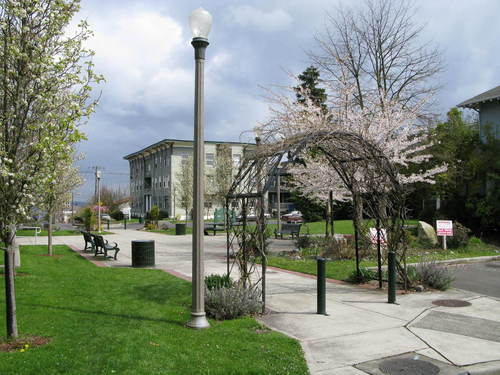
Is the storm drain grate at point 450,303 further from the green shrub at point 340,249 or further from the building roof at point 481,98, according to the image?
the building roof at point 481,98

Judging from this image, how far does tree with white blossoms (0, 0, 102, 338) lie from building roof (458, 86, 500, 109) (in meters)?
24.9

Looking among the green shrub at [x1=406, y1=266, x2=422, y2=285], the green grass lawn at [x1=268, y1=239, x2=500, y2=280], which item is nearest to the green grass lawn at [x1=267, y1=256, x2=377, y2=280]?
the green grass lawn at [x1=268, y1=239, x2=500, y2=280]

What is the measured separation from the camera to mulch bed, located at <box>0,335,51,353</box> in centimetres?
567

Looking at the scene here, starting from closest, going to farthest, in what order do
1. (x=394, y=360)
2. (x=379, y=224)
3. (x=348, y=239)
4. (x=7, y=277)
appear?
(x=394, y=360), (x=7, y=277), (x=379, y=224), (x=348, y=239)

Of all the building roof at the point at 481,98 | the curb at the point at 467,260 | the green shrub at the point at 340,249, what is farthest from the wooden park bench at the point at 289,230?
the building roof at the point at 481,98

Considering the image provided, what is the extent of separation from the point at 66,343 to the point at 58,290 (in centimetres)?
389

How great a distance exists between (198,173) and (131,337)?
2510mm

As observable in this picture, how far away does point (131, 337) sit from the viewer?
6066 mm

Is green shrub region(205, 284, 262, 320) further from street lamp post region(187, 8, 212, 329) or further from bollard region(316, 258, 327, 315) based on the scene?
bollard region(316, 258, 327, 315)

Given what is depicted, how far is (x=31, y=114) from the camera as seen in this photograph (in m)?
5.99

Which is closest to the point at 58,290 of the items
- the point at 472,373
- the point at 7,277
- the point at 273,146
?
the point at 7,277

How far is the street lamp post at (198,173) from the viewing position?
6781 millimetres

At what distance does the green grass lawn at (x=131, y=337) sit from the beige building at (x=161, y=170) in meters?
41.9

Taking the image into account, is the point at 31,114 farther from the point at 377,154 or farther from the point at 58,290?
the point at 377,154
